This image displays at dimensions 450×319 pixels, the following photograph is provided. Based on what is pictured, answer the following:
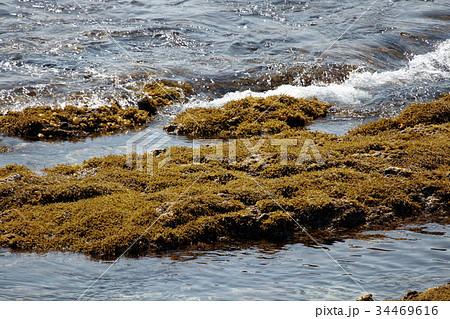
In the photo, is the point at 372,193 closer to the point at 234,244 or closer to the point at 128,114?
the point at 234,244

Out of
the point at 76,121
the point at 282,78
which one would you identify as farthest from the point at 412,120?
the point at 76,121

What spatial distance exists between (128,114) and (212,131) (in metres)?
2.64

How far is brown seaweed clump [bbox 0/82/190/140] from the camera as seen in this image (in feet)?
36.8

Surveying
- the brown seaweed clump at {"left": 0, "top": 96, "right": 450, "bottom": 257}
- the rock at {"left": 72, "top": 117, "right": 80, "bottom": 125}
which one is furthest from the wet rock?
the rock at {"left": 72, "top": 117, "right": 80, "bottom": 125}

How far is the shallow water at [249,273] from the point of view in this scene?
5.20 metres

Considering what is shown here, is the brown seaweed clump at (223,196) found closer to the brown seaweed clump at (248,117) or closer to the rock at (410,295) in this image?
the rock at (410,295)

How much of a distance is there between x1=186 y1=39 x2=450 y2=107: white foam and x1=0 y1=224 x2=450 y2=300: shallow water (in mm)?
8142

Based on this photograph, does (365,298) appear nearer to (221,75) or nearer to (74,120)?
(74,120)

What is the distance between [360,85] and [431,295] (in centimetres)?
1159

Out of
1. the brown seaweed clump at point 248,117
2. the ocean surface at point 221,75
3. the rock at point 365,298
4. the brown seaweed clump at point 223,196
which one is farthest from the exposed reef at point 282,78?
the rock at point 365,298

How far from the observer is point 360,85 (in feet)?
50.6

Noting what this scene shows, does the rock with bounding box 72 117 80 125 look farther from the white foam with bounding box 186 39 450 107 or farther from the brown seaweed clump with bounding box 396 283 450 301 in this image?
the brown seaweed clump with bounding box 396 283 450 301

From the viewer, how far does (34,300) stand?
4957mm

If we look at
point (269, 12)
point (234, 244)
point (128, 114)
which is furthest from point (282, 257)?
point (269, 12)
